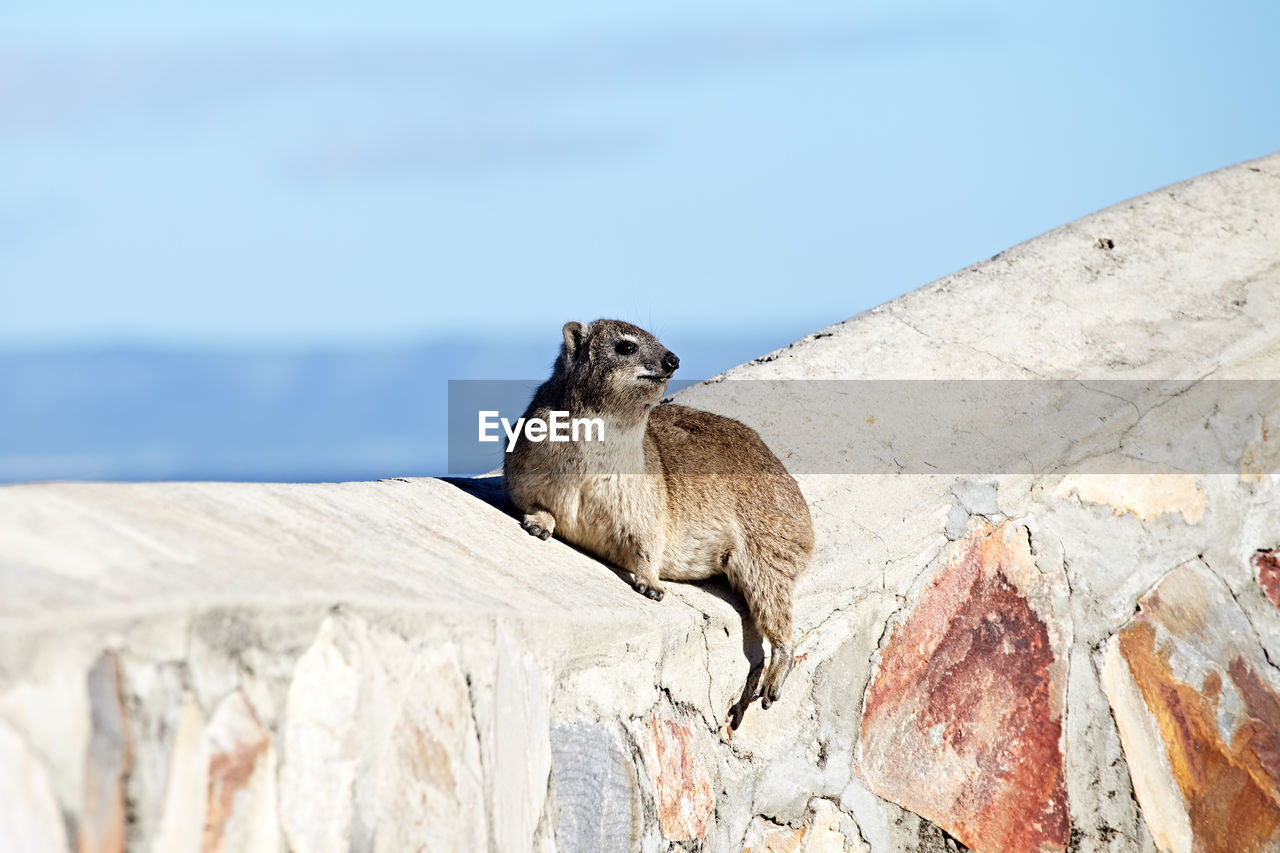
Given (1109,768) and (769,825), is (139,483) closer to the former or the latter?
(769,825)

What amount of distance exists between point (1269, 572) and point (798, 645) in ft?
5.59

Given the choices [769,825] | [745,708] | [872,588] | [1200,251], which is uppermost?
[1200,251]

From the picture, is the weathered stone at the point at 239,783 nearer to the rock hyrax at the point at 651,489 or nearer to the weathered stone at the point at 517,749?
the weathered stone at the point at 517,749

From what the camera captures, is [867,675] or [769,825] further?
[867,675]

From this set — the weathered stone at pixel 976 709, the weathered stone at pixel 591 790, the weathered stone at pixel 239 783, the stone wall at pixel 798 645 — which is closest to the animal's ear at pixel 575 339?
the stone wall at pixel 798 645

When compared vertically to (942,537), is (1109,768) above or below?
below

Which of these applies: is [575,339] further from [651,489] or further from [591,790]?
[591,790]

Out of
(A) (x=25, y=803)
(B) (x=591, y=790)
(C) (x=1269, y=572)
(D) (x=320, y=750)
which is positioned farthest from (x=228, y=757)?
(C) (x=1269, y=572)

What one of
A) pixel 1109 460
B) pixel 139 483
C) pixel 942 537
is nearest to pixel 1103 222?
pixel 1109 460

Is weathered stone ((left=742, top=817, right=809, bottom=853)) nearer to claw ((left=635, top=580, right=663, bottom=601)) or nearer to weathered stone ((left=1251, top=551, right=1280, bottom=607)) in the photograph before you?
claw ((left=635, top=580, right=663, bottom=601))

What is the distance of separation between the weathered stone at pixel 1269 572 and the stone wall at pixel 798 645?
0.6 inches

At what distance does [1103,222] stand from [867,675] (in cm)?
250

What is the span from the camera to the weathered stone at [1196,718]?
→ 356 centimetres

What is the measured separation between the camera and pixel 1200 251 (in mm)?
4668
